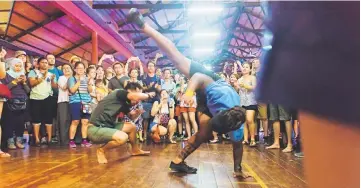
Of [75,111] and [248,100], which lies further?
[248,100]

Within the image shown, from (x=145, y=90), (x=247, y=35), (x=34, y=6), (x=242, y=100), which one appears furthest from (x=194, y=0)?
(x=247, y=35)

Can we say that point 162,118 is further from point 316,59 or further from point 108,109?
point 316,59

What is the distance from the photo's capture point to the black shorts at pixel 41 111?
15.6 feet

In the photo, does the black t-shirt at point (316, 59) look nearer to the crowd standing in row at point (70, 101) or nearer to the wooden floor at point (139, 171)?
the wooden floor at point (139, 171)

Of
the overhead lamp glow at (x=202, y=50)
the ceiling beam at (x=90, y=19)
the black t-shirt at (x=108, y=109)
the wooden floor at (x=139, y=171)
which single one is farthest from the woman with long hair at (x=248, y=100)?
the overhead lamp glow at (x=202, y=50)

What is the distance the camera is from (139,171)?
2779mm

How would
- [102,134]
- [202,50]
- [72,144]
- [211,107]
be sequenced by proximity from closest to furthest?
[211,107], [102,134], [72,144], [202,50]

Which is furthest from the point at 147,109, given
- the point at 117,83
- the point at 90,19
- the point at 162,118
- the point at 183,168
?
the point at 90,19

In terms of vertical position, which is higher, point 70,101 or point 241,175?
point 70,101

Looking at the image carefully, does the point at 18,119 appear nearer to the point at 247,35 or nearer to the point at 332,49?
the point at 332,49

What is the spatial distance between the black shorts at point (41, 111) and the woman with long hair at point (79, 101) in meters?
0.35

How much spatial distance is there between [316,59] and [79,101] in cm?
469

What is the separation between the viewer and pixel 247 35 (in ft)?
53.7

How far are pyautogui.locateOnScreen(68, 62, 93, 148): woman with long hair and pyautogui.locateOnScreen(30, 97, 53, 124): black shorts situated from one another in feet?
1.14
